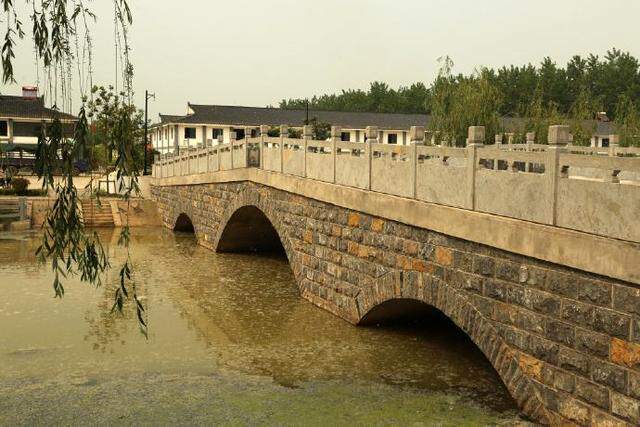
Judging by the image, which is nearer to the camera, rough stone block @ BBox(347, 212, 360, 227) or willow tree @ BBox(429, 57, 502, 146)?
rough stone block @ BBox(347, 212, 360, 227)

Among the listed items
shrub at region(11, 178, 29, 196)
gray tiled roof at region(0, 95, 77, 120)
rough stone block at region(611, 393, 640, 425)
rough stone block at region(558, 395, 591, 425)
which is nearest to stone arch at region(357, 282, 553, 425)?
rough stone block at region(558, 395, 591, 425)

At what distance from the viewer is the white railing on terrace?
5910 millimetres

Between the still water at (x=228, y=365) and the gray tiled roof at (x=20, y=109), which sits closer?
the still water at (x=228, y=365)

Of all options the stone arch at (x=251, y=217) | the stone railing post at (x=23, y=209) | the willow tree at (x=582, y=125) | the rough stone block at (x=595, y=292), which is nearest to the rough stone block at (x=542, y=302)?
the rough stone block at (x=595, y=292)

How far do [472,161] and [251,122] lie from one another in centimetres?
4000

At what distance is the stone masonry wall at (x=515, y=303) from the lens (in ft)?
18.7

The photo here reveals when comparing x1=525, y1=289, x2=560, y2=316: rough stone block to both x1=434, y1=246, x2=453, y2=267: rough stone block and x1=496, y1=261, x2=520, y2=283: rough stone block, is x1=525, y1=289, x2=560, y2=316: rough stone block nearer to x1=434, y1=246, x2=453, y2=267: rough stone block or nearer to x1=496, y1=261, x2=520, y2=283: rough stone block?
x1=496, y1=261, x2=520, y2=283: rough stone block

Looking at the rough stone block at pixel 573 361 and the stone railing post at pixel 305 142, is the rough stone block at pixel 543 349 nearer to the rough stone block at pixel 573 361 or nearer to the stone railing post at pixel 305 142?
the rough stone block at pixel 573 361

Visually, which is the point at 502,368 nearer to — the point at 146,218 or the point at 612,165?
the point at 612,165

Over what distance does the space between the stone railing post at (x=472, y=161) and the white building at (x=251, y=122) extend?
36.9 meters

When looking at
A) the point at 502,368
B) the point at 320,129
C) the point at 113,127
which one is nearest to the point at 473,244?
the point at 502,368

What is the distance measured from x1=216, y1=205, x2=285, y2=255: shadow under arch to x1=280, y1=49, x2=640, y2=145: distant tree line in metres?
10.5

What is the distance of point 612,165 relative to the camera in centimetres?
591

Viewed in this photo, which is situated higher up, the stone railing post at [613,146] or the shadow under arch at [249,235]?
the stone railing post at [613,146]
